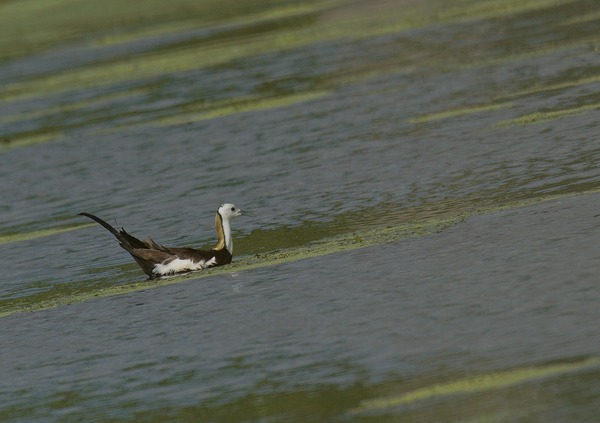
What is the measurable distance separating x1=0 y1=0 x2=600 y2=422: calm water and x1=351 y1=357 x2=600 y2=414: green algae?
0.03 metres

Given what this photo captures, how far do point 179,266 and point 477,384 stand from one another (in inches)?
202

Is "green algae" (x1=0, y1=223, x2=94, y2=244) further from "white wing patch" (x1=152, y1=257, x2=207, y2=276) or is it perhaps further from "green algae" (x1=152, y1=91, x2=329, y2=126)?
"green algae" (x1=152, y1=91, x2=329, y2=126)

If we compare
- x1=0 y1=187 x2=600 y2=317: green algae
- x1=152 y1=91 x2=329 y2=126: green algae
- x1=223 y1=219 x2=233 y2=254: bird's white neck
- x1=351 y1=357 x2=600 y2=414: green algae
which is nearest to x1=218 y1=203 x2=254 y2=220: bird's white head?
x1=223 y1=219 x2=233 y2=254: bird's white neck

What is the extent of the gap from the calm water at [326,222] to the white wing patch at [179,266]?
0.25m

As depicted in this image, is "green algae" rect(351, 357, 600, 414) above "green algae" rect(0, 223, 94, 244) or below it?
below

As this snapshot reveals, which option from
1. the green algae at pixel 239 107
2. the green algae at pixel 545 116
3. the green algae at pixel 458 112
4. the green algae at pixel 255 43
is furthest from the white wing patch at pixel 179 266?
the green algae at pixel 255 43

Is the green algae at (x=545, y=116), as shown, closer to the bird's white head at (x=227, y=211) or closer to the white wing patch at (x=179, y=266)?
the bird's white head at (x=227, y=211)

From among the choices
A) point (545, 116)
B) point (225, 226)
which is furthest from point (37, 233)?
point (545, 116)

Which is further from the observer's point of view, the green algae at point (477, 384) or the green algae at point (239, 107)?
the green algae at point (239, 107)

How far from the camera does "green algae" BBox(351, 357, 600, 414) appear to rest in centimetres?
891

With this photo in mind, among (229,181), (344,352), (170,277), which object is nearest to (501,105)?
(229,181)

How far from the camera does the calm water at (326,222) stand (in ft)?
31.9

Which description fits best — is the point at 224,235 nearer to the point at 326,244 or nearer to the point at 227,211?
the point at 227,211

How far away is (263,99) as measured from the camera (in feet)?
81.9
